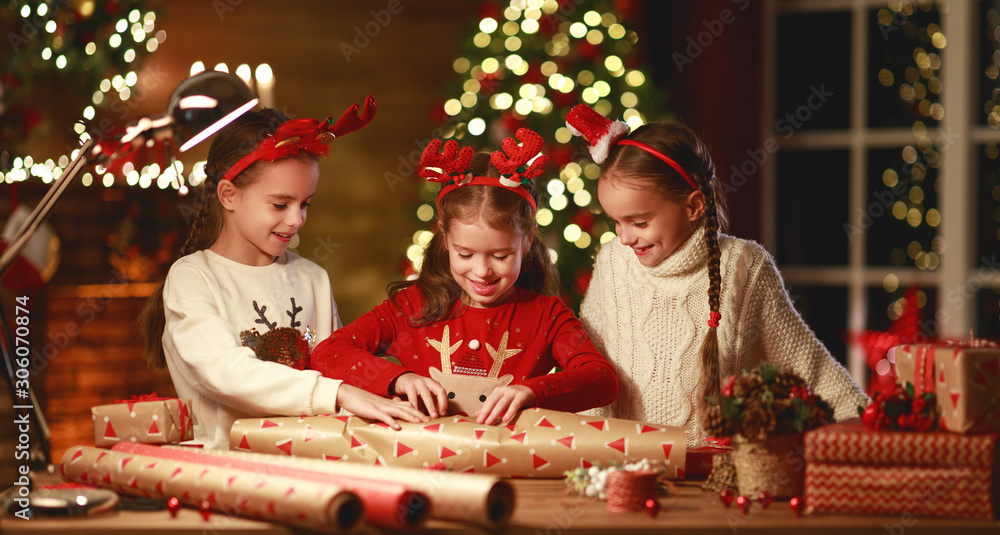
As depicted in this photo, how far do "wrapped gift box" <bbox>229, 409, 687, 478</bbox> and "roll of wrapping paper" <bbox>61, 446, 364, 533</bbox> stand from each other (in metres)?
0.18

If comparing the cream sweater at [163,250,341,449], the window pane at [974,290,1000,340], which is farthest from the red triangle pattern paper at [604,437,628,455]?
the window pane at [974,290,1000,340]

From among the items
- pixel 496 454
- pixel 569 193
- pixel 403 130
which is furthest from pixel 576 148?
pixel 496 454

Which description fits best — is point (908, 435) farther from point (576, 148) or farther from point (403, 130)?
point (403, 130)

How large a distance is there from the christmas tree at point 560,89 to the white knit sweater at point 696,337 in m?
1.65

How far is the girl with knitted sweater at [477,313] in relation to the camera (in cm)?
159

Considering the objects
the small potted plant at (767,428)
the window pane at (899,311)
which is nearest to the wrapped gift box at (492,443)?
the small potted plant at (767,428)

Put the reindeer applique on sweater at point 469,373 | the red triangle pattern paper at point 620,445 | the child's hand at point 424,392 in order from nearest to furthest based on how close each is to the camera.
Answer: the red triangle pattern paper at point 620,445
the child's hand at point 424,392
the reindeer applique on sweater at point 469,373

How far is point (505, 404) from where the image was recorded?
140 cm

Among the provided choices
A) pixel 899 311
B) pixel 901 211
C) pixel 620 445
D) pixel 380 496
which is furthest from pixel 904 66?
pixel 380 496

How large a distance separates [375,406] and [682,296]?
0.70 metres

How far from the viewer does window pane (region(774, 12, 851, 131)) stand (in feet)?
13.3

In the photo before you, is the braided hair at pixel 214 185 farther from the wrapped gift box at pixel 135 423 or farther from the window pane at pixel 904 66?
the window pane at pixel 904 66

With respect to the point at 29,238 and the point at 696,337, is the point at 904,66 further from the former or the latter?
the point at 29,238

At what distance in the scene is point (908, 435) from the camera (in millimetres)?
1146
